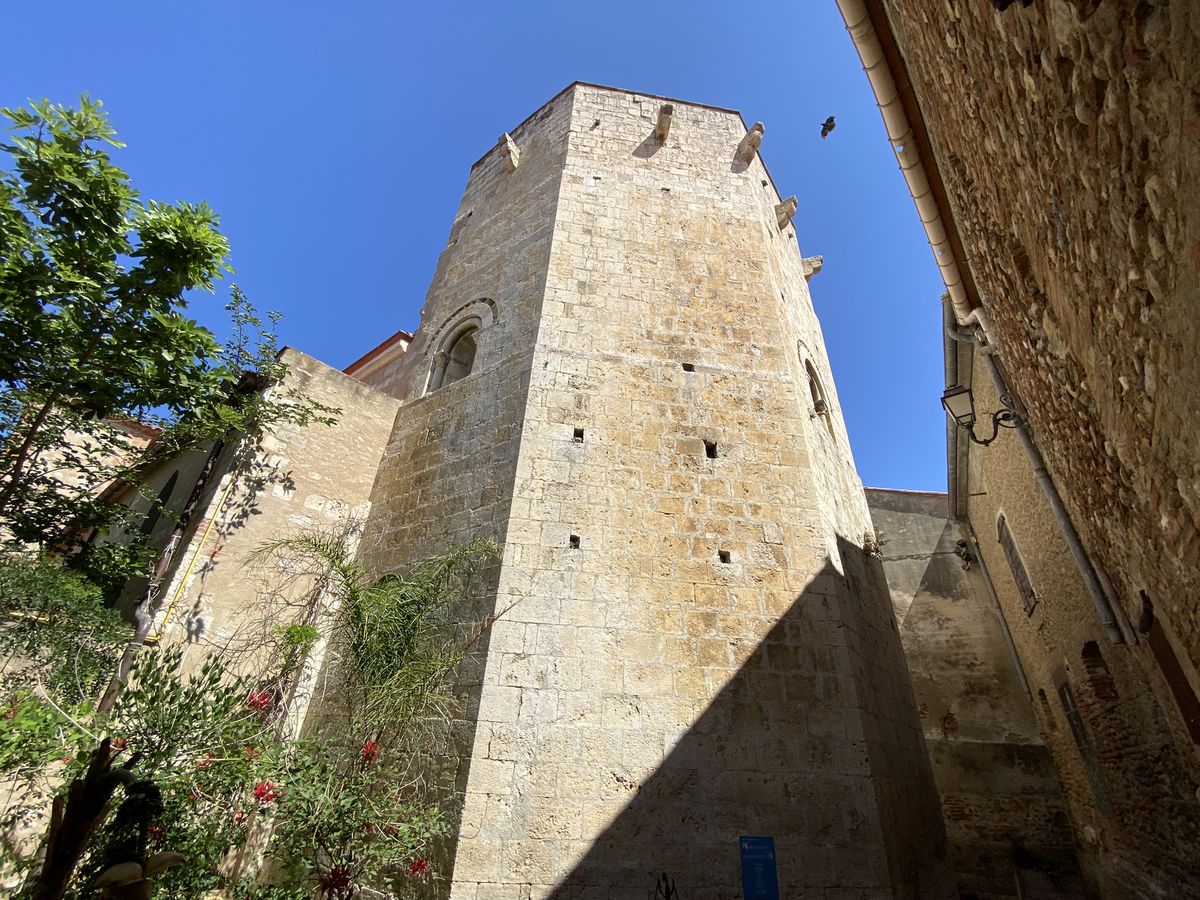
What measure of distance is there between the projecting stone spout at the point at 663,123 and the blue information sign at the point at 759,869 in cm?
922

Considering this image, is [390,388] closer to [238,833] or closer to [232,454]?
[232,454]

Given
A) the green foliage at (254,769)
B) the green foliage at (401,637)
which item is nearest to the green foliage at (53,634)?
the green foliage at (254,769)

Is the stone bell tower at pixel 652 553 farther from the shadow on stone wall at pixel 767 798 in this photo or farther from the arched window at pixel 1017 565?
the arched window at pixel 1017 565

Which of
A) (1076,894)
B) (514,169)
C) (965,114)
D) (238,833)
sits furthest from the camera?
(514,169)

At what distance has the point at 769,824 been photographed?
4.30 meters

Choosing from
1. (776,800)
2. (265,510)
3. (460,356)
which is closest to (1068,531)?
(776,800)

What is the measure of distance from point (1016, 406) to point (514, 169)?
822cm

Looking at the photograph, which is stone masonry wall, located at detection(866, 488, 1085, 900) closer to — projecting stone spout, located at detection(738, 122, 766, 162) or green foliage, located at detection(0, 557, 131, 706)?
projecting stone spout, located at detection(738, 122, 766, 162)

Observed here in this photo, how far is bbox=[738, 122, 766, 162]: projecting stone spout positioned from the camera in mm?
9047

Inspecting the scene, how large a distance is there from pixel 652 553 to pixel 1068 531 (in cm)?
434

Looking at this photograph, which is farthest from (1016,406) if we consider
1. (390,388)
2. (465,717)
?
(390,388)

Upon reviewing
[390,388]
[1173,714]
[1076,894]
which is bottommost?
[1076,894]

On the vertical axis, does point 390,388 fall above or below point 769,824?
above

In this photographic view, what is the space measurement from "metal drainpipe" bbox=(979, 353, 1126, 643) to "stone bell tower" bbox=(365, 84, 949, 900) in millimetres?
1968
